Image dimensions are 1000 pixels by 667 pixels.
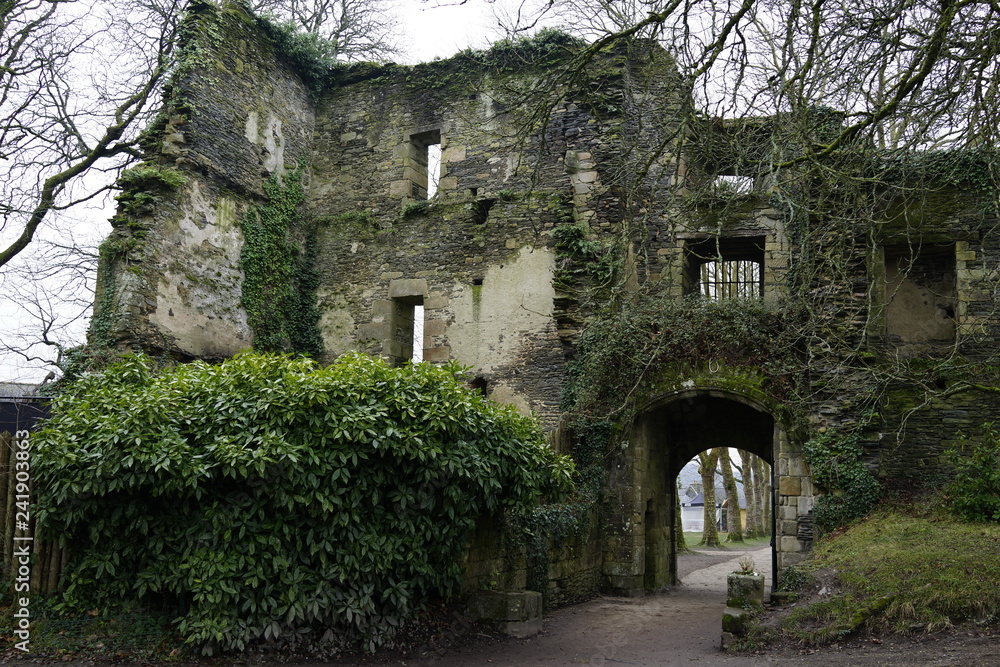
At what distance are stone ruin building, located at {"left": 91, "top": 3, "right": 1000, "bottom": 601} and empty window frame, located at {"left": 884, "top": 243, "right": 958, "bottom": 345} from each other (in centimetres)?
4

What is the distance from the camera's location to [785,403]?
39.1 ft

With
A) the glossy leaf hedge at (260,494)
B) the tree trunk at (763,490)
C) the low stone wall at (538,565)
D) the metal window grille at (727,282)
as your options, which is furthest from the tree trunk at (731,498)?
the glossy leaf hedge at (260,494)

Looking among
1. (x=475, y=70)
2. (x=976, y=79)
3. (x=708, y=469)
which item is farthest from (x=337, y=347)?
(x=708, y=469)

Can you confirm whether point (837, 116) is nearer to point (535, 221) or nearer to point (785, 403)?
point (785, 403)

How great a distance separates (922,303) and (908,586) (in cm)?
708

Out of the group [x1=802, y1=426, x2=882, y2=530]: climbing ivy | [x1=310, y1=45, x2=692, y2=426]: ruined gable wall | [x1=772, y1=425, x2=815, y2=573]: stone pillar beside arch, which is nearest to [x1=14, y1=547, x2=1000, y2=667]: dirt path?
[x1=772, y1=425, x2=815, y2=573]: stone pillar beside arch

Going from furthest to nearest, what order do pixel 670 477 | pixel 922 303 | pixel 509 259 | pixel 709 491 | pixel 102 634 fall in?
pixel 709 491, pixel 670 477, pixel 509 259, pixel 922 303, pixel 102 634

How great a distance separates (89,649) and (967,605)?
7363 mm

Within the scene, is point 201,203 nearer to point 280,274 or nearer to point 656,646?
point 280,274

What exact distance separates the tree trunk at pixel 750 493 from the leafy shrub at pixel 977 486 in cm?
1600

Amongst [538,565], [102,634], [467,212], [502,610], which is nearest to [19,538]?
[102,634]

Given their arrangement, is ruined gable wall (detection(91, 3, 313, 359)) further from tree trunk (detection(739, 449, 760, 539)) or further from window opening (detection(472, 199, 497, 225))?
tree trunk (detection(739, 449, 760, 539))

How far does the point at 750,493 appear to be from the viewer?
1115 inches

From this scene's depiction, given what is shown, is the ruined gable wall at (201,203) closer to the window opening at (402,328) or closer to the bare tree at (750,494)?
the window opening at (402,328)
